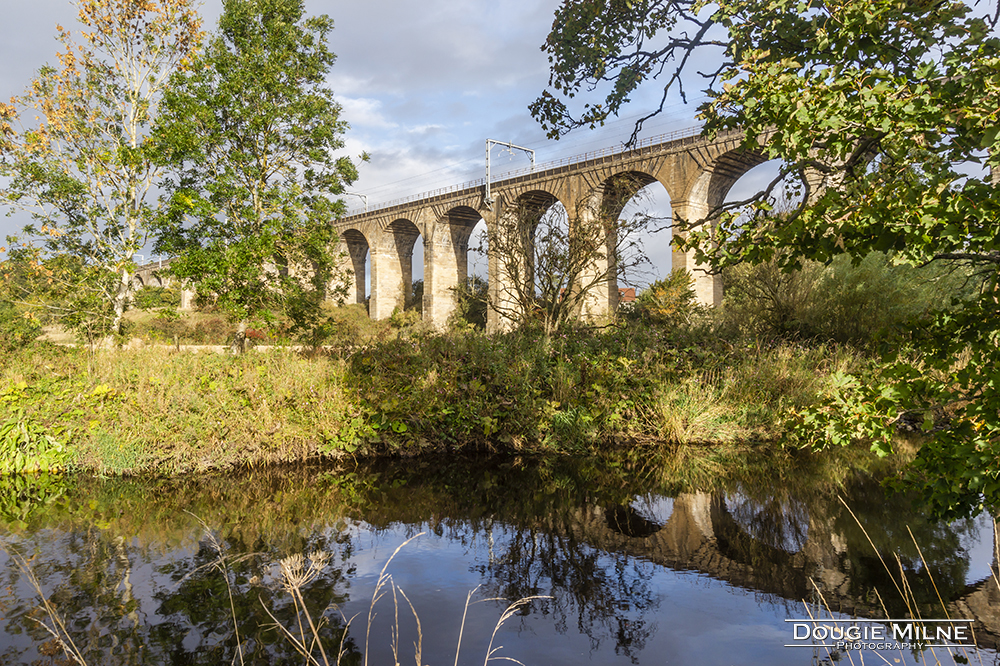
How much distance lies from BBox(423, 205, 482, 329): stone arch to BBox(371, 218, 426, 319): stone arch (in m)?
3.85

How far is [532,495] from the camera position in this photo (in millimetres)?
5156

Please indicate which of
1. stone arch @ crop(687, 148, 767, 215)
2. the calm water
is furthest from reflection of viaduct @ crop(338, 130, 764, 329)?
the calm water

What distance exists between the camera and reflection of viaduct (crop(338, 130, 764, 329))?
22.0 metres

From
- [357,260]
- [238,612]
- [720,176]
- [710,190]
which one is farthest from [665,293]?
[357,260]

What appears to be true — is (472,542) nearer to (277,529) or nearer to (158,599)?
(277,529)

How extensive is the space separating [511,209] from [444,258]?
24894 millimetres

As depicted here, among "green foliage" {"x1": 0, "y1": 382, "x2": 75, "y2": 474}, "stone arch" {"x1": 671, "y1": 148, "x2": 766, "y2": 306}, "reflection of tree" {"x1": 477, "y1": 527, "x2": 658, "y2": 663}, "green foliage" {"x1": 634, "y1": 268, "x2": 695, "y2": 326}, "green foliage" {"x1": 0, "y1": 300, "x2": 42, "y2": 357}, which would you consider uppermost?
"stone arch" {"x1": 671, "y1": 148, "x2": 766, "y2": 306}

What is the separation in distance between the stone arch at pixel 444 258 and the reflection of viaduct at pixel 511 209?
0.18 feet

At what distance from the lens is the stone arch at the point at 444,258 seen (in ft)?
110

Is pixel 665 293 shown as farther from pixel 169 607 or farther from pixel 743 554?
pixel 169 607

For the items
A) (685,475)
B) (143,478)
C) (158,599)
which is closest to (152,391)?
(143,478)

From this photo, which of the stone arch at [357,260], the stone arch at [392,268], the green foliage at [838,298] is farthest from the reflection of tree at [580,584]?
the stone arch at [357,260]

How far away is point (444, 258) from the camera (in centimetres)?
3450

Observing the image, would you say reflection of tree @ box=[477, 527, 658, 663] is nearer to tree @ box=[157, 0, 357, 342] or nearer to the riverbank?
the riverbank
